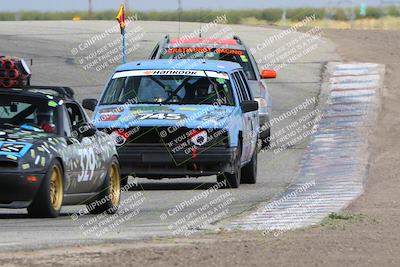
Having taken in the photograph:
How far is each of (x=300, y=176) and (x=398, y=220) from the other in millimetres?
6292

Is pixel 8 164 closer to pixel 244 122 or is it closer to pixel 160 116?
pixel 160 116

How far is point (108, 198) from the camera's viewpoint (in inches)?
548

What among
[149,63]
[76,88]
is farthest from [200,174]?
[76,88]

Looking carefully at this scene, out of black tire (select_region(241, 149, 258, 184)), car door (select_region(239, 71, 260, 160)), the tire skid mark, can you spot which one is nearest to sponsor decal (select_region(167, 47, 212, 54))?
the tire skid mark

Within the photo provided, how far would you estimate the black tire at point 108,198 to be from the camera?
546 inches

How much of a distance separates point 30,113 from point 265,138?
977 cm

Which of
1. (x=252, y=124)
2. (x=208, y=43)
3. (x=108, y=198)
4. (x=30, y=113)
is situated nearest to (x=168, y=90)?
(x=252, y=124)

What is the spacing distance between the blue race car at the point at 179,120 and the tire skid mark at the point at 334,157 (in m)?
0.98

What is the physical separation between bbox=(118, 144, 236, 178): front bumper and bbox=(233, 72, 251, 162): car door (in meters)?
0.83

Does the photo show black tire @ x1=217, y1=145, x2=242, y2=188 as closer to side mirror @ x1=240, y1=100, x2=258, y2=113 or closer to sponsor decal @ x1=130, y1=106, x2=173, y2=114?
side mirror @ x1=240, y1=100, x2=258, y2=113

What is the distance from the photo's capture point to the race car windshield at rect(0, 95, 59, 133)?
43.0 feet

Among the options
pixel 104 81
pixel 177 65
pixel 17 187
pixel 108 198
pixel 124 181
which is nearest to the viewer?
pixel 17 187

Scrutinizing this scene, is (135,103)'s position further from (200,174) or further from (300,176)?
(300,176)

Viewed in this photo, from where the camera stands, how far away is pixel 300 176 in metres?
18.6
